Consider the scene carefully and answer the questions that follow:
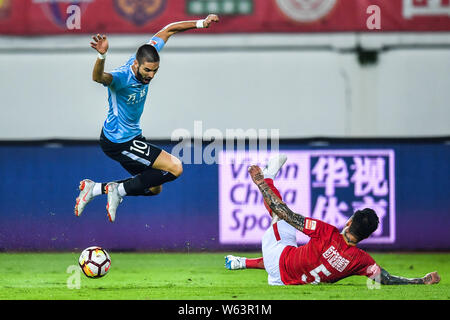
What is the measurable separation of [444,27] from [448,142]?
435cm

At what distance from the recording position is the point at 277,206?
8867 mm

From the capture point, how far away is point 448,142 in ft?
43.6

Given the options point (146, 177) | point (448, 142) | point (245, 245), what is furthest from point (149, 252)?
point (448, 142)

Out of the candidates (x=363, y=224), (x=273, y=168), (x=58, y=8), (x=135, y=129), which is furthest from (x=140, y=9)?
Answer: (x=363, y=224)

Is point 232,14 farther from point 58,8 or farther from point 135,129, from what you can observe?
point 135,129

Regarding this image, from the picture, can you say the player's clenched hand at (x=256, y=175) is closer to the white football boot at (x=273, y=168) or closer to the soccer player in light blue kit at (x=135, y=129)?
the white football boot at (x=273, y=168)

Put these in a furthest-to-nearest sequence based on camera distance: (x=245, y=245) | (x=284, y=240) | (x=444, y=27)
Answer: (x=444, y=27), (x=245, y=245), (x=284, y=240)

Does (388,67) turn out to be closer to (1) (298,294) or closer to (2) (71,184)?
(2) (71,184)

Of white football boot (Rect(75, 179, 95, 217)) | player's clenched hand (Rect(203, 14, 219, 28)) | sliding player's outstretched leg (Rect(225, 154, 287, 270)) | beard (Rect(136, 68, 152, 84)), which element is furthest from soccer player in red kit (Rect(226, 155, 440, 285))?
white football boot (Rect(75, 179, 95, 217))

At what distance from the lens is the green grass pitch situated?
8.59 metres

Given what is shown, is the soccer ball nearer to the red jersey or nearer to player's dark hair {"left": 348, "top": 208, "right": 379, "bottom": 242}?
the red jersey

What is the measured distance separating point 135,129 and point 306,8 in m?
7.86

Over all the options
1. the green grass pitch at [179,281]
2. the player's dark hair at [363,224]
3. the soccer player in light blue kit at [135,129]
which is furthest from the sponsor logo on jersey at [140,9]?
the player's dark hair at [363,224]

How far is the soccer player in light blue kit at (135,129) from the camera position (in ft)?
30.7
